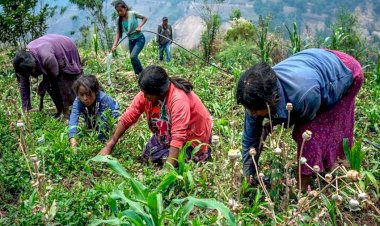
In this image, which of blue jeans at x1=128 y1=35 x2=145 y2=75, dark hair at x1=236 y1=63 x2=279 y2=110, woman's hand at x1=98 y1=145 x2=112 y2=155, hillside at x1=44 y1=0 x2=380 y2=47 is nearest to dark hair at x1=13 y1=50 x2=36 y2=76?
woman's hand at x1=98 y1=145 x2=112 y2=155

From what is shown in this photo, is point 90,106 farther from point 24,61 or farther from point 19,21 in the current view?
point 19,21

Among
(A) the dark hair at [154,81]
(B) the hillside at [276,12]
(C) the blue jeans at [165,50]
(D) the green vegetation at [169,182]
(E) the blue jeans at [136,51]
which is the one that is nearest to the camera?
(D) the green vegetation at [169,182]

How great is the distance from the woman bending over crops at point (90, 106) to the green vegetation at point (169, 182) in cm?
12

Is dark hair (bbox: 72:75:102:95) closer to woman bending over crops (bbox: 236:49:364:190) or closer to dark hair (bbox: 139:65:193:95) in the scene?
dark hair (bbox: 139:65:193:95)

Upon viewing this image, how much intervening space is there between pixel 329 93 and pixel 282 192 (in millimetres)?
781

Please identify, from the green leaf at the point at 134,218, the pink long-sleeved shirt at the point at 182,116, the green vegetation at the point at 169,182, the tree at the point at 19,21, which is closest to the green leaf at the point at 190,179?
the green vegetation at the point at 169,182

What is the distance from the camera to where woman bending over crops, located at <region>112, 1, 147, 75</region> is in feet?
22.3

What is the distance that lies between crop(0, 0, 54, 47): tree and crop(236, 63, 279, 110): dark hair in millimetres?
7160

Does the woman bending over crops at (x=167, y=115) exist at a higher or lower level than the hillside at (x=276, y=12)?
higher

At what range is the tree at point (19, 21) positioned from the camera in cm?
858

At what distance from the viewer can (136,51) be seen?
6785 millimetres

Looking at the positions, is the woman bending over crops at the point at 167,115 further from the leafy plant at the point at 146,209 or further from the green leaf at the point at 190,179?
the leafy plant at the point at 146,209

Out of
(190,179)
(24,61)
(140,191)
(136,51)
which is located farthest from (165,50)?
(140,191)

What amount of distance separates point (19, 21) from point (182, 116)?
21.5ft
